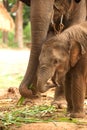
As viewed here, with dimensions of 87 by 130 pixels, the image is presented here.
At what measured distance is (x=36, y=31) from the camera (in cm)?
495

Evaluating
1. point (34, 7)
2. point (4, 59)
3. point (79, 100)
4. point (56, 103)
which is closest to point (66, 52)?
point (79, 100)

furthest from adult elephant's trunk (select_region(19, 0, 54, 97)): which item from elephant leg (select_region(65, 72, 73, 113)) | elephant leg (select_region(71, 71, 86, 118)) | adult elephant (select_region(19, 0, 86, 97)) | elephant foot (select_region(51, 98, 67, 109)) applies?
elephant foot (select_region(51, 98, 67, 109))

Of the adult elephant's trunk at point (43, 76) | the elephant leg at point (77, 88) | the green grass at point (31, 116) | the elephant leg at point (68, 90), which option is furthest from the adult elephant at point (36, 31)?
the adult elephant's trunk at point (43, 76)

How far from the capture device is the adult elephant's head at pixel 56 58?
167 inches

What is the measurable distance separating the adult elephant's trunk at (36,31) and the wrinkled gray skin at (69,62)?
368 millimetres

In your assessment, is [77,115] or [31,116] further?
[31,116]

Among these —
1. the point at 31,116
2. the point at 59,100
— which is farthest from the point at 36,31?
the point at 59,100

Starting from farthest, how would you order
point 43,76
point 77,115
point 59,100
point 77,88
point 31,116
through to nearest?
1. point 59,100
2. point 31,116
3. point 77,115
4. point 77,88
5. point 43,76

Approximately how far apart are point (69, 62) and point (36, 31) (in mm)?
656

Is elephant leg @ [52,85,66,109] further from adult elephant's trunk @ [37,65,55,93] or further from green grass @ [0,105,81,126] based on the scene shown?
adult elephant's trunk @ [37,65,55,93]

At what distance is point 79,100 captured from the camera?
463 centimetres

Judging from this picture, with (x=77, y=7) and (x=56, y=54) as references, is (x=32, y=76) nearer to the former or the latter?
(x=56, y=54)

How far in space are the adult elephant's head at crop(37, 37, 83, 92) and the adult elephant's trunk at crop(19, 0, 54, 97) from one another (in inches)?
18.6

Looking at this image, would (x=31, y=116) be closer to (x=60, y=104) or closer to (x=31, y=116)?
(x=31, y=116)
